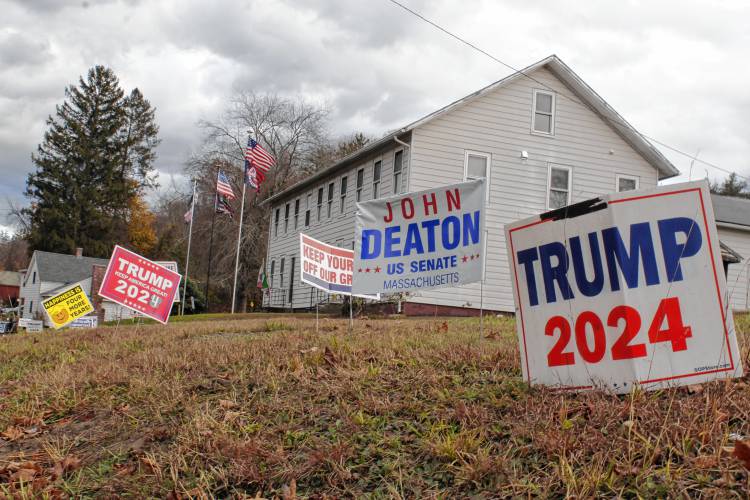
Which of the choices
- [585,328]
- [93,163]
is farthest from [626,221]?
[93,163]

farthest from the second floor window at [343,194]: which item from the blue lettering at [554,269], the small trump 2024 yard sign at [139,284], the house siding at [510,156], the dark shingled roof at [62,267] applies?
the dark shingled roof at [62,267]

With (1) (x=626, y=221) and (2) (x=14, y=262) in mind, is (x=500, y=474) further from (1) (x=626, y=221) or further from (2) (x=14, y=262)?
(2) (x=14, y=262)

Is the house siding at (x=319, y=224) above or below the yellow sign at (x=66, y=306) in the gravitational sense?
above

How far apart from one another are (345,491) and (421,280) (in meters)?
4.95

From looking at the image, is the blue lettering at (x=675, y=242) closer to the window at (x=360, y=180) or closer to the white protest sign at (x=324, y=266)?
the white protest sign at (x=324, y=266)

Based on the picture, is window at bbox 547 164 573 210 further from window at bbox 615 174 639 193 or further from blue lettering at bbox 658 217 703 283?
blue lettering at bbox 658 217 703 283

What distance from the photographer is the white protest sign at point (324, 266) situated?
1142cm

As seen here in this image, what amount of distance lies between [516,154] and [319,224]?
10414 millimetres

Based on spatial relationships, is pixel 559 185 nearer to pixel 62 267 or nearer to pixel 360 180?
pixel 360 180

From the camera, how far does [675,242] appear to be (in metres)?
3.73

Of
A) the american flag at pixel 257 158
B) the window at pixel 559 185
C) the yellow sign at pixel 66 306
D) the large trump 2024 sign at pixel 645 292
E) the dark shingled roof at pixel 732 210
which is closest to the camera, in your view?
the large trump 2024 sign at pixel 645 292

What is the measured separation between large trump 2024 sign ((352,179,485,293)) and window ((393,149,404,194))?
13754 millimetres

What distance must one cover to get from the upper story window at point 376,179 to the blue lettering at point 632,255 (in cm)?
2048

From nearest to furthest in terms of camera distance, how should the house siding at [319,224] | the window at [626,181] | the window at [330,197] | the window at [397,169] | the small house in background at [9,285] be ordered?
the window at [397,169] → the window at [626,181] → the house siding at [319,224] → the window at [330,197] → the small house in background at [9,285]
